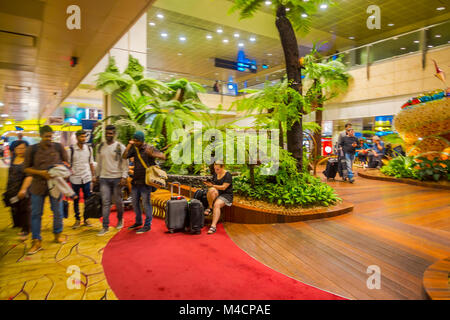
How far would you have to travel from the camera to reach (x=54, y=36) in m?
5.03

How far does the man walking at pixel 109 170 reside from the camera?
4.12 metres

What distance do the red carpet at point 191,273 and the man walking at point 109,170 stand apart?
2.08 ft

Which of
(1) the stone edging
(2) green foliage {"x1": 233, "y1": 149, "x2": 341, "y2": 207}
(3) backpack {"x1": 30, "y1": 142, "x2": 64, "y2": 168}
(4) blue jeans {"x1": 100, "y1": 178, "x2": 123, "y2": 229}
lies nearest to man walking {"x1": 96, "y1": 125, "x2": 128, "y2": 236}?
(4) blue jeans {"x1": 100, "y1": 178, "x2": 123, "y2": 229}

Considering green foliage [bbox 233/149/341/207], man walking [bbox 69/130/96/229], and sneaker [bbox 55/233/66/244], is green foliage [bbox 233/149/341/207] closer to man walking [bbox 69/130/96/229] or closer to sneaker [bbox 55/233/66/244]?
man walking [bbox 69/130/96/229]

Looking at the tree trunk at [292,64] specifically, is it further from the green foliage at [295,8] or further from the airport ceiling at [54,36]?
the airport ceiling at [54,36]

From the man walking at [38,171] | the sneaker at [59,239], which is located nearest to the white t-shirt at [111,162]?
the man walking at [38,171]

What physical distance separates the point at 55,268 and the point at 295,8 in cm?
588

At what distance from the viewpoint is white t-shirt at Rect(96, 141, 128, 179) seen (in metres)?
4.12

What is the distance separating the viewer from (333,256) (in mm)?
3121

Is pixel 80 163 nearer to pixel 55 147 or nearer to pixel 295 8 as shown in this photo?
pixel 55 147

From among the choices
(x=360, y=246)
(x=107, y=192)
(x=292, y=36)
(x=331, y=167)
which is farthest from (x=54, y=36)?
(x=331, y=167)

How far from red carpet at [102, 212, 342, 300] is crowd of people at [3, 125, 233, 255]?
635 mm
